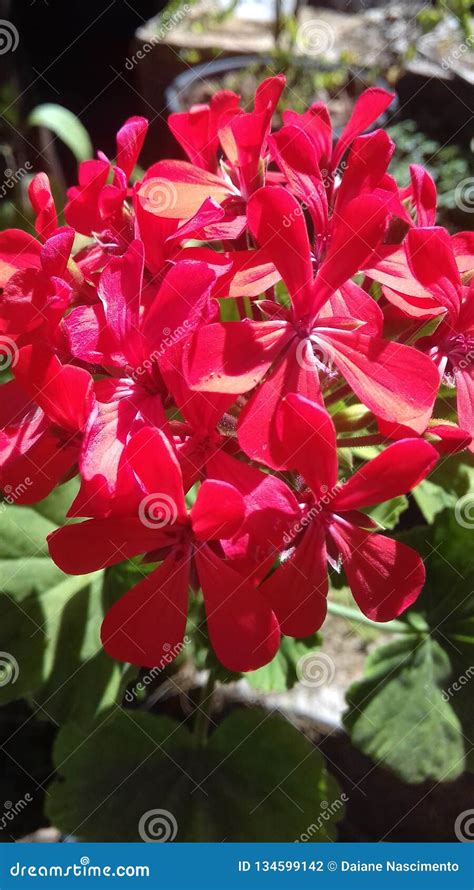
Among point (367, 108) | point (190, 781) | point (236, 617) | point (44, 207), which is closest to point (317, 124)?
point (367, 108)

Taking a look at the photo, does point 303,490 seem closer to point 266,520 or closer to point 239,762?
point 266,520

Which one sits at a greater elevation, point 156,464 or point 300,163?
point 300,163

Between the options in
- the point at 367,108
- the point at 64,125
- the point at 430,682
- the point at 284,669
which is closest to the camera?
the point at 367,108

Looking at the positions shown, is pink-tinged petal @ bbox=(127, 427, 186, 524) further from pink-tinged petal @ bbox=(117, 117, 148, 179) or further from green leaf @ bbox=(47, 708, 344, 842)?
green leaf @ bbox=(47, 708, 344, 842)

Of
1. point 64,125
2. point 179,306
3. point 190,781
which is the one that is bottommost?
point 190,781

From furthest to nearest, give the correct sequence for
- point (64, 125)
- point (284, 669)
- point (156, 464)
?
1. point (64, 125)
2. point (284, 669)
3. point (156, 464)

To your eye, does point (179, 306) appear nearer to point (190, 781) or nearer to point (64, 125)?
point (190, 781)

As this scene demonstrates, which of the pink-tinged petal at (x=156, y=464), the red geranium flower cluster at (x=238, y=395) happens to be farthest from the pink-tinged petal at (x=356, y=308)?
the pink-tinged petal at (x=156, y=464)

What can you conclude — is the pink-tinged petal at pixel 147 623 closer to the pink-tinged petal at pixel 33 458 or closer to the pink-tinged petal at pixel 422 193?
the pink-tinged petal at pixel 33 458
